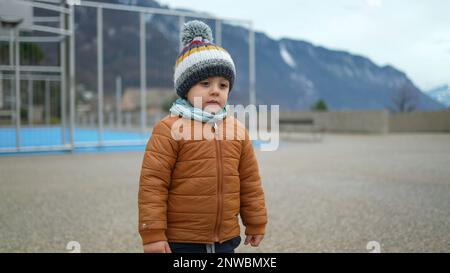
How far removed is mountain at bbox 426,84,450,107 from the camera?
241 centimetres

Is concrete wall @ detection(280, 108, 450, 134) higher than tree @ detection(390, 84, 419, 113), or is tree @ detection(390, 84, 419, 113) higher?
tree @ detection(390, 84, 419, 113)

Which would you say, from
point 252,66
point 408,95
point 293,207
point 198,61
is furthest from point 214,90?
point 252,66

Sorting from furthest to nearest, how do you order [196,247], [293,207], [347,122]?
1. [347,122]
2. [293,207]
3. [196,247]

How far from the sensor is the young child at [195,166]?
71.6 inches

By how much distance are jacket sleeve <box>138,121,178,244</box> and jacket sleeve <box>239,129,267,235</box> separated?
0.32m

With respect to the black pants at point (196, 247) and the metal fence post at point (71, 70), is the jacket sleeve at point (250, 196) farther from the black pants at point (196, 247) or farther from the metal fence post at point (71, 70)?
the metal fence post at point (71, 70)

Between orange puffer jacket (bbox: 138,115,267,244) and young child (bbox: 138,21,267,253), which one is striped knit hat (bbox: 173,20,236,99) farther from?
orange puffer jacket (bbox: 138,115,267,244)

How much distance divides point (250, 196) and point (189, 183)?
0.96 ft

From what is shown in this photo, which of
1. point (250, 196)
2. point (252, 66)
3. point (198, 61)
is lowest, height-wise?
point (250, 196)

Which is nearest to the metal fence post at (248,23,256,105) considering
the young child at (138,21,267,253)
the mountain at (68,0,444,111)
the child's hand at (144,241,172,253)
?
the mountain at (68,0,444,111)

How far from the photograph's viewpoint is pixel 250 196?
2023 mm

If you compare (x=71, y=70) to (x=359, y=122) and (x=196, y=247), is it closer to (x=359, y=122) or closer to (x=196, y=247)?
(x=196, y=247)
